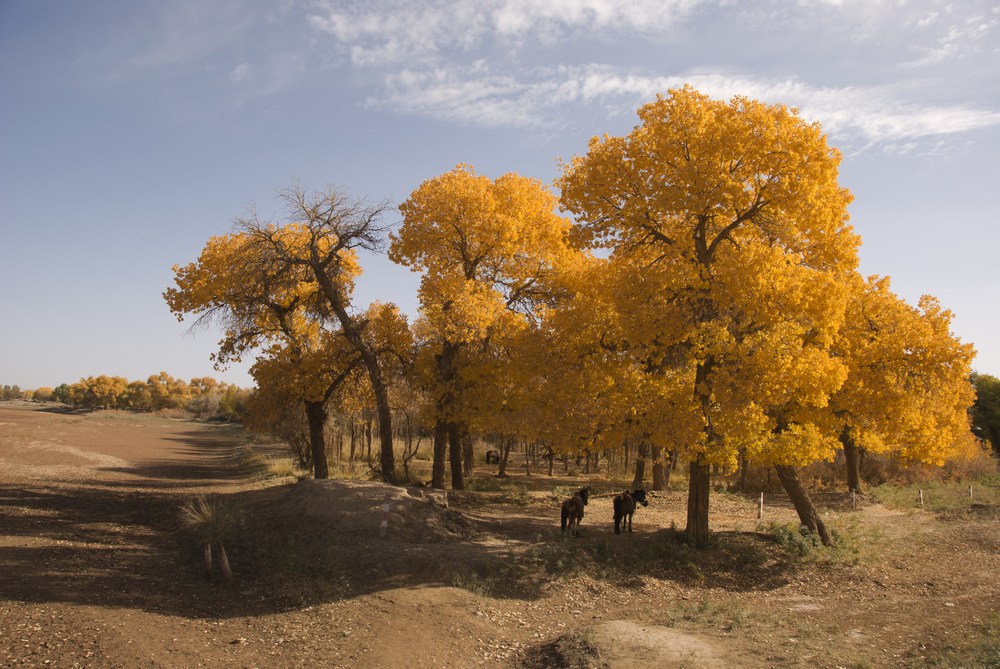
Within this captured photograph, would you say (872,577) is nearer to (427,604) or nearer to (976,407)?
(427,604)

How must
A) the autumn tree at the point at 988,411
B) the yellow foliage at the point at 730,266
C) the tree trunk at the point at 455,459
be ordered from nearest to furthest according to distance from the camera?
1. the yellow foliage at the point at 730,266
2. the tree trunk at the point at 455,459
3. the autumn tree at the point at 988,411

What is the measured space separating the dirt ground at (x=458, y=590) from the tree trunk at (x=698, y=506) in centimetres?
43

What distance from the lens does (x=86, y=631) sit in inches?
351

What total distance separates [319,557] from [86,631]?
4694mm

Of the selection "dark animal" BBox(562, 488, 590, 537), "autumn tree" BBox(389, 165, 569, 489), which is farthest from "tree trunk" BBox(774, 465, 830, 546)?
"autumn tree" BBox(389, 165, 569, 489)

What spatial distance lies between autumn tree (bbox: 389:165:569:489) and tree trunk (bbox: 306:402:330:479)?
432cm

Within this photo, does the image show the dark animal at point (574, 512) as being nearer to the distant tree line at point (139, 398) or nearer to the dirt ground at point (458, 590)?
the dirt ground at point (458, 590)

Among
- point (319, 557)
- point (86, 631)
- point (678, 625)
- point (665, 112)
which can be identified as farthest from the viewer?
point (665, 112)

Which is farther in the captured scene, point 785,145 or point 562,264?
point 562,264

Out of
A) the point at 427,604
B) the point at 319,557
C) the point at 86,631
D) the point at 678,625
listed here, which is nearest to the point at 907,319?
the point at 678,625

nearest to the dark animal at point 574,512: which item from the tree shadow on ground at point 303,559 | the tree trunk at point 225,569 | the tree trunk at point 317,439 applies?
the tree shadow on ground at point 303,559

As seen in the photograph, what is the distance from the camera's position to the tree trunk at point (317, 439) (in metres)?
22.8

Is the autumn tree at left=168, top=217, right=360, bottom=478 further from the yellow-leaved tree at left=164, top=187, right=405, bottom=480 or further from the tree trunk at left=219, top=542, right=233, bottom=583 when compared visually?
the tree trunk at left=219, top=542, right=233, bottom=583

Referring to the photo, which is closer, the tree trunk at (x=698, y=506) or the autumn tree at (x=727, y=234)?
the autumn tree at (x=727, y=234)
